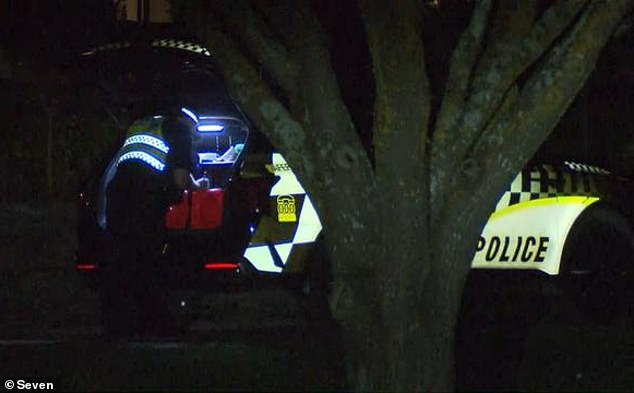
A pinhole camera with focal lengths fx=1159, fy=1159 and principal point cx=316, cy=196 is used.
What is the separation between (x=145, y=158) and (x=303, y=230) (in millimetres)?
1153

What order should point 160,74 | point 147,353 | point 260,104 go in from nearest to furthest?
1. point 260,104
2. point 147,353
3. point 160,74

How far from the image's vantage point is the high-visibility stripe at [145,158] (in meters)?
7.64

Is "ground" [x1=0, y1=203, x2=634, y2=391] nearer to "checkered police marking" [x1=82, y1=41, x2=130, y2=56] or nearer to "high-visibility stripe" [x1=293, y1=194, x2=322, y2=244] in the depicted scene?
"high-visibility stripe" [x1=293, y1=194, x2=322, y2=244]

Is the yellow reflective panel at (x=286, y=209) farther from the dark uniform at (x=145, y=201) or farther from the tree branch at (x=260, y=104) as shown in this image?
the tree branch at (x=260, y=104)

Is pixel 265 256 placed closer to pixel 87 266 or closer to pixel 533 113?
pixel 87 266

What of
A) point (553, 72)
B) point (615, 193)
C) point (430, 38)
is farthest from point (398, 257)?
point (615, 193)

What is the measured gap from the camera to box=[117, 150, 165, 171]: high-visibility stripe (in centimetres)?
764

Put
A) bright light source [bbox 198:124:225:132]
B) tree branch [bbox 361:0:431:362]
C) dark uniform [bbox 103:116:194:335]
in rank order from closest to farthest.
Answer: tree branch [bbox 361:0:431:362] → dark uniform [bbox 103:116:194:335] → bright light source [bbox 198:124:225:132]

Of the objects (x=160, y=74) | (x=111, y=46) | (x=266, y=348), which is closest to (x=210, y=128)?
(x=160, y=74)

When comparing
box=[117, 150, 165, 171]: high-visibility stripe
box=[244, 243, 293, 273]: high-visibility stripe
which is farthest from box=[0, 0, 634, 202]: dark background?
box=[244, 243, 293, 273]: high-visibility stripe

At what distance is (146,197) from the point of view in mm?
7594

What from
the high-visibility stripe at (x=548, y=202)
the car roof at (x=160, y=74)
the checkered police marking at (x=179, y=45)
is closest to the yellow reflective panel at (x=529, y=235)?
the high-visibility stripe at (x=548, y=202)

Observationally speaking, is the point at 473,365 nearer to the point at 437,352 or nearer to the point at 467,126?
the point at 437,352

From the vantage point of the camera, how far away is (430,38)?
8328mm
